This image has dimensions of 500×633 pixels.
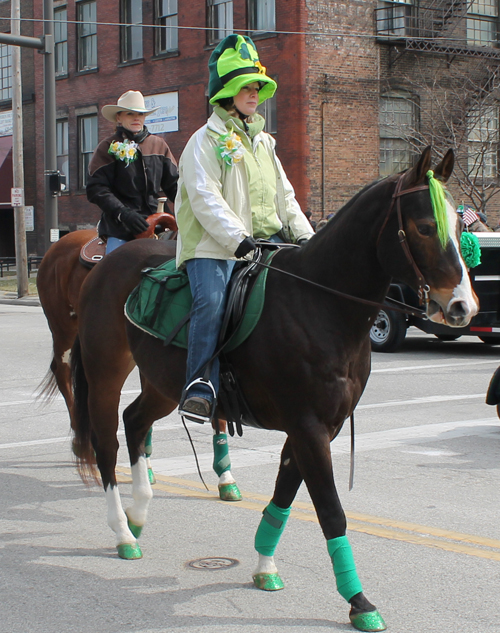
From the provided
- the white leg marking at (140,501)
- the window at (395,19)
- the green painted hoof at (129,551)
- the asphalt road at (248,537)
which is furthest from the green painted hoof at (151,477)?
the window at (395,19)

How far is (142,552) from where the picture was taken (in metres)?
4.90

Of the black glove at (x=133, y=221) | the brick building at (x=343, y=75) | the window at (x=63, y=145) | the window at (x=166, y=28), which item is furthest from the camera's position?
the window at (x=63, y=145)

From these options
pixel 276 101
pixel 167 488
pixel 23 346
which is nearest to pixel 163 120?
A: pixel 276 101

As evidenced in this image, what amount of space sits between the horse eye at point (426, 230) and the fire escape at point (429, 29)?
932 inches

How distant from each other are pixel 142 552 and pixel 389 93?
23624 millimetres

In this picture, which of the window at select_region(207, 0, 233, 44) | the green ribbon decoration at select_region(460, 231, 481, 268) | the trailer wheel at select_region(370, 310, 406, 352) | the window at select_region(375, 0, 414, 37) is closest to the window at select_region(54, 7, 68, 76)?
the window at select_region(207, 0, 233, 44)

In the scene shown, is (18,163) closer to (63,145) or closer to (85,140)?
(85,140)

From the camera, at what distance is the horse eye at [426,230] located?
3.71 metres

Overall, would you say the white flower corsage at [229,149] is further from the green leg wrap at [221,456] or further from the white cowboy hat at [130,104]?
the white cowboy hat at [130,104]

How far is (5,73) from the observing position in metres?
36.3

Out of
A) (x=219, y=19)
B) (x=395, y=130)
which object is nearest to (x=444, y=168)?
(x=395, y=130)

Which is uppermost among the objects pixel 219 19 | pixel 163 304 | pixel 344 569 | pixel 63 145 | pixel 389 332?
pixel 219 19

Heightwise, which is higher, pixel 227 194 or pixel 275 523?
pixel 227 194

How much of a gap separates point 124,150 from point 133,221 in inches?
25.7
